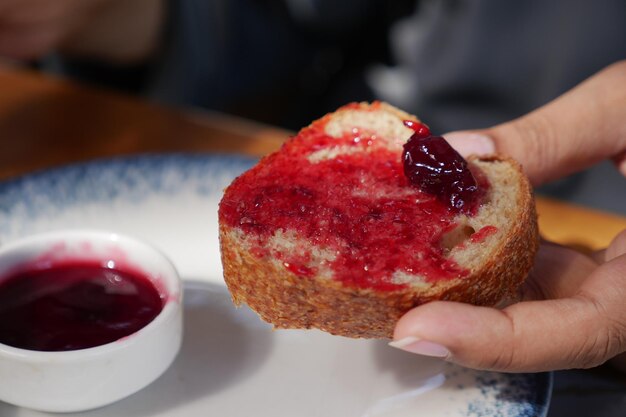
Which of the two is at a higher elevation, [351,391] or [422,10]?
[422,10]

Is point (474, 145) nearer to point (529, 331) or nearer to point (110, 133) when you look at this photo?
point (529, 331)

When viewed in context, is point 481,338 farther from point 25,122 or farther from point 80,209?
point 25,122

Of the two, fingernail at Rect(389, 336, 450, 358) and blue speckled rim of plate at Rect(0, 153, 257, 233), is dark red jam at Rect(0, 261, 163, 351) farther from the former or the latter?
fingernail at Rect(389, 336, 450, 358)

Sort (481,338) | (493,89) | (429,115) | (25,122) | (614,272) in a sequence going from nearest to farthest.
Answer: (481,338)
(614,272)
(25,122)
(493,89)
(429,115)

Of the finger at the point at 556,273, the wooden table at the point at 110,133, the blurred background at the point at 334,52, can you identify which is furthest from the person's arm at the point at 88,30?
the finger at the point at 556,273

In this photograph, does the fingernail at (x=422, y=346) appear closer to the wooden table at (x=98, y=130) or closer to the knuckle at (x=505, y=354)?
the knuckle at (x=505, y=354)

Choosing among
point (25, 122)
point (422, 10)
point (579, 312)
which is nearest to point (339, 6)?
point (422, 10)
